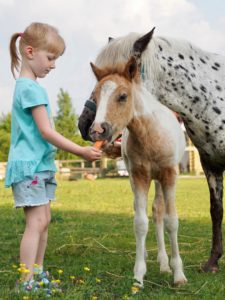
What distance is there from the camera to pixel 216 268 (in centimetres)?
511

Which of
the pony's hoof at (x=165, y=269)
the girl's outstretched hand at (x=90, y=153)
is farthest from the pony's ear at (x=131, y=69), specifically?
the pony's hoof at (x=165, y=269)

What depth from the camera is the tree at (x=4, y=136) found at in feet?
124

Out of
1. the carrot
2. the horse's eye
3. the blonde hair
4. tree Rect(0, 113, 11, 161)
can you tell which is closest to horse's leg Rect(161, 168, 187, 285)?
the horse's eye

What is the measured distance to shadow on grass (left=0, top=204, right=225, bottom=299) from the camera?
157 inches

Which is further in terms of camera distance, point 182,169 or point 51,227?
point 182,169

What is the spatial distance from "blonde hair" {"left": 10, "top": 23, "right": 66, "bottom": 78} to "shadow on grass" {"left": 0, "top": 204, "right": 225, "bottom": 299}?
1.59 metres

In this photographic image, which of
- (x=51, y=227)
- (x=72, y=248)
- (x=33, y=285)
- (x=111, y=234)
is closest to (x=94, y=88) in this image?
(x=33, y=285)

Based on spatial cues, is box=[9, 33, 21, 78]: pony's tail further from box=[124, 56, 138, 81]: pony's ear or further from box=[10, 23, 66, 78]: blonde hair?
box=[124, 56, 138, 81]: pony's ear

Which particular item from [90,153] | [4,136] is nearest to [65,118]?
[4,136]

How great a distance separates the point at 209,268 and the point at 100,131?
2.04 m

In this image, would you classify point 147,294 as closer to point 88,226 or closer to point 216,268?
point 216,268

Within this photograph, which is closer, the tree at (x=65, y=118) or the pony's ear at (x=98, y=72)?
the pony's ear at (x=98, y=72)

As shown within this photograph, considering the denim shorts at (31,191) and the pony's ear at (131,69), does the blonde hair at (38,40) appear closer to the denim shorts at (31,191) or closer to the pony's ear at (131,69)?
the pony's ear at (131,69)

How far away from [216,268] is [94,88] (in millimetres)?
2139
